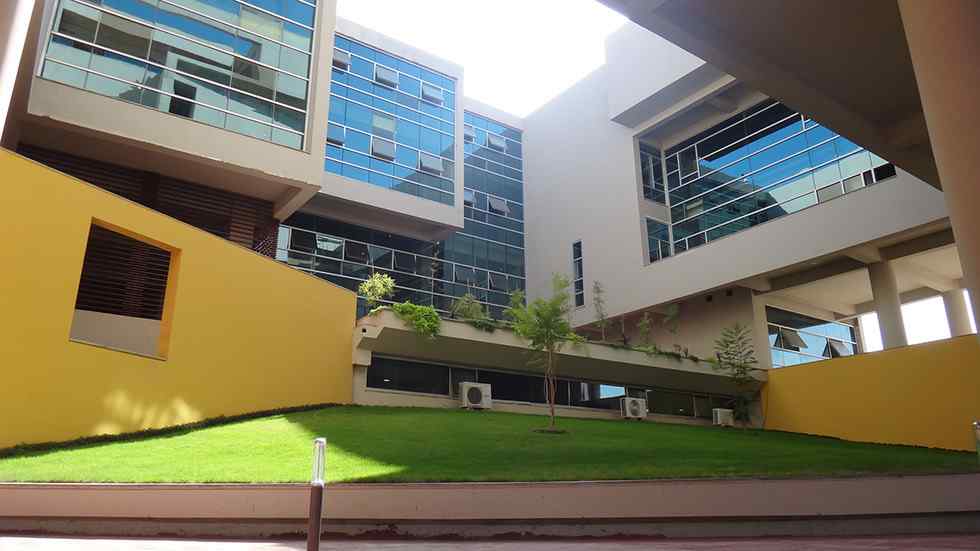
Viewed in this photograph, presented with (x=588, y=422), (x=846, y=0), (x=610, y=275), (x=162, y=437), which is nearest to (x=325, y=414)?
(x=162, y=437)

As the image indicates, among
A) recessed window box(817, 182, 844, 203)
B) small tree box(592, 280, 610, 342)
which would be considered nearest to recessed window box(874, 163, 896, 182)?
recessed window box(817, 182, 844, 203)

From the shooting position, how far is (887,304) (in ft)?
78.9

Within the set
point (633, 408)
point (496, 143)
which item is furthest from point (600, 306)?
point (496, 143)

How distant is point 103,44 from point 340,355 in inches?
449

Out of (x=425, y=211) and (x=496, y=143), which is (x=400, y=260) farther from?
(x=496, y=143)

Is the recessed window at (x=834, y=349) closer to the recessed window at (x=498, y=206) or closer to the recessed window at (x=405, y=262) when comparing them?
the recessed window at (x=498, y=206)

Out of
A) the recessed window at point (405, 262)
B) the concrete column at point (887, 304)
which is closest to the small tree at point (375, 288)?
the recessed window at point (405, 262)

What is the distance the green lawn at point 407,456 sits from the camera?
31.7ft

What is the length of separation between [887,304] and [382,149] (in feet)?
66.9

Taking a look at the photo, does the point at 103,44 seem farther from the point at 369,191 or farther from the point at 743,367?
the point at 743,367

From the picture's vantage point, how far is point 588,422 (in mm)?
20938

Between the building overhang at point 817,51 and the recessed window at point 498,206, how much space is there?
22.1 meters

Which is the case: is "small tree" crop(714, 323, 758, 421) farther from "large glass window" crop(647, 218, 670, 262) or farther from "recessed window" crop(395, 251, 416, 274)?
"recessed window" crop(395, 251, 416, 274)

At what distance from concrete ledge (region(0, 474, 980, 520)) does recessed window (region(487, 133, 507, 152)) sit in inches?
1157
